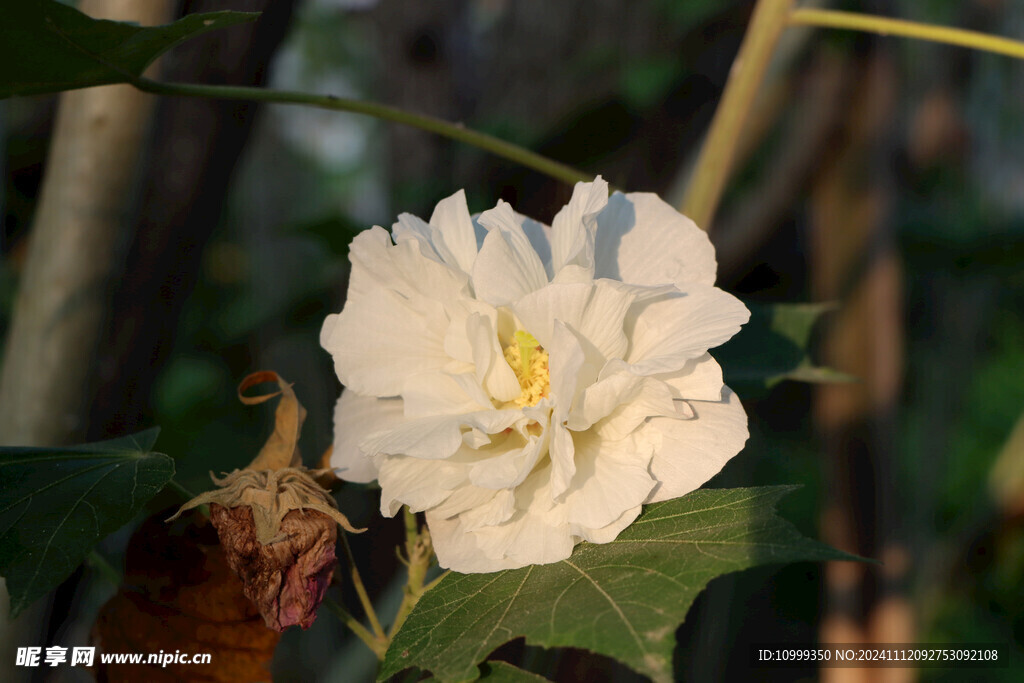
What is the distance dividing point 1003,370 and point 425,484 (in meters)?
3.30

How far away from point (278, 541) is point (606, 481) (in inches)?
8.2

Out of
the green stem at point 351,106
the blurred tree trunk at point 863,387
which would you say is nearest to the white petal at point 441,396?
the green stem at point 351,106

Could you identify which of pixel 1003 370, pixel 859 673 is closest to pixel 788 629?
pixel 859 673

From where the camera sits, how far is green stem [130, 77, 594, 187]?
66cm

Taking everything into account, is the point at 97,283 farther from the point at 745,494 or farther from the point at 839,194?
the point at 839,194

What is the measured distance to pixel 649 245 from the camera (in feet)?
1.86

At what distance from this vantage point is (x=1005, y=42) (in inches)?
25.6

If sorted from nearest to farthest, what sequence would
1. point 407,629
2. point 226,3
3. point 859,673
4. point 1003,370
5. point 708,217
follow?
1. point 407,629
2. point 708,217
3. point 226,3
4. point 859,673
5. point 1003,370

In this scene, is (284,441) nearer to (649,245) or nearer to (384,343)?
(384,343)

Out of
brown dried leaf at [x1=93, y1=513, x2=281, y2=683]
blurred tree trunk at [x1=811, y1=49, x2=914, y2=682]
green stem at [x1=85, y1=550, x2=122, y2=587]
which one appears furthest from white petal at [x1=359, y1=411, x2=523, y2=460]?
Result: blurred tree trunk at [x1=811, y1=49, x2=914, y2=682]

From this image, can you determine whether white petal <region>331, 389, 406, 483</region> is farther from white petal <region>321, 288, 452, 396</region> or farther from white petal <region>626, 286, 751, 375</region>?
white petal <region>626, 286, 751, 375</region>

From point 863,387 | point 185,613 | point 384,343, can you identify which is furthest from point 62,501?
point 863,387

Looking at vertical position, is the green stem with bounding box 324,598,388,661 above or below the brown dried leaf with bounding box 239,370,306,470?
below

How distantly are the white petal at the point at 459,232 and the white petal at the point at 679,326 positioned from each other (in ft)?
0.37
